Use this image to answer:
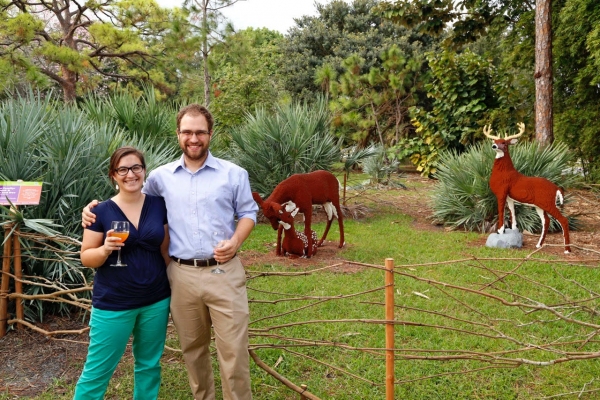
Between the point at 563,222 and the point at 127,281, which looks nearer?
the point at 127,281

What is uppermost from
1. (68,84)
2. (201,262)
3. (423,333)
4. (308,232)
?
(68,84)

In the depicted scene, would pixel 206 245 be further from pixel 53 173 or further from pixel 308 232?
pixel 308 232

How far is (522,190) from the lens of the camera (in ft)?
24.1

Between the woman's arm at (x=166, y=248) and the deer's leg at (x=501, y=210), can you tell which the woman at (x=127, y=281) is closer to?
the woman's arm at (x=166, y=248)

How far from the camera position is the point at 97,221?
2572mm

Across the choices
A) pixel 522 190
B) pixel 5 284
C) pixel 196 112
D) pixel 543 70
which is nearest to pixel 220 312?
pixel 196 112

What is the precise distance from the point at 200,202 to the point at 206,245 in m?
0.23

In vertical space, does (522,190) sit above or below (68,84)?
below

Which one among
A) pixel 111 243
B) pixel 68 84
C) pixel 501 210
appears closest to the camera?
pixel 111 243

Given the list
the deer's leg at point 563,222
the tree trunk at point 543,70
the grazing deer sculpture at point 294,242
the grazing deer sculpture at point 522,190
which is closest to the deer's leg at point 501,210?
the grazing deer sculpture at point 522,190

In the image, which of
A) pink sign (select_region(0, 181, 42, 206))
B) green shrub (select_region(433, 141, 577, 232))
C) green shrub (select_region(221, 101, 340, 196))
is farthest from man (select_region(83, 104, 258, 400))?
green shrub (select_region(433, 141, 577, 232))

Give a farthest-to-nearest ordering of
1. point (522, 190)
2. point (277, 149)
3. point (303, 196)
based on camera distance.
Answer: point (277, 149) < point (522, 190) < point (303, 196)

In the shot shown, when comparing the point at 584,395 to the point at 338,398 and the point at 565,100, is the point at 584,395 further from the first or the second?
the point at 565,100

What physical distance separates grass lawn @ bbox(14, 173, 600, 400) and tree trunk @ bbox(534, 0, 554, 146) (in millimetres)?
4669
